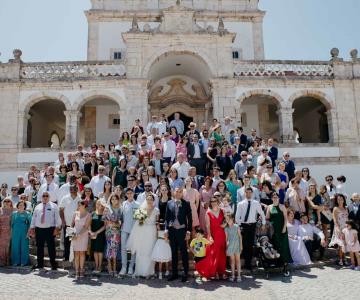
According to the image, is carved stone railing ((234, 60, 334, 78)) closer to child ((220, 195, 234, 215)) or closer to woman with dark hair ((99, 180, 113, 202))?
child ((220, 195, 234, 215))

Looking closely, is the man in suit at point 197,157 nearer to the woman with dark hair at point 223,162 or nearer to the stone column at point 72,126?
the woman with dark hair at point 223,162

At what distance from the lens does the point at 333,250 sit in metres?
9.25

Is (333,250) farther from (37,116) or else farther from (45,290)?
(37,116)

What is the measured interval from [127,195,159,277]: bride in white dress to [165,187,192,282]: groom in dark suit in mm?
361

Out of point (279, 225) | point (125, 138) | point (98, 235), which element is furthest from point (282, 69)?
point (98, 235)

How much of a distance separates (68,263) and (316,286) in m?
5.15

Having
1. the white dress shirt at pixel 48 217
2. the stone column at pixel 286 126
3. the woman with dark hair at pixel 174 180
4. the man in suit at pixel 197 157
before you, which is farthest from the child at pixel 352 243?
the stone column at pixel 286 126

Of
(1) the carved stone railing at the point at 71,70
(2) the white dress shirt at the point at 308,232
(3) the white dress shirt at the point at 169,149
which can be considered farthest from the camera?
(1) the carved stone railing at the point at 71,70

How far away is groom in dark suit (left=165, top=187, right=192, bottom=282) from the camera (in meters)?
7.35

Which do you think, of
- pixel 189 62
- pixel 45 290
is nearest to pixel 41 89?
pixel 189 62

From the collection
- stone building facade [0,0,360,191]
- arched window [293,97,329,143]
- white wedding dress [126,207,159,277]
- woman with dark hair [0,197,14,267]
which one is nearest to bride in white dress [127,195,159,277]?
white wedding dress [126,207,159,277]

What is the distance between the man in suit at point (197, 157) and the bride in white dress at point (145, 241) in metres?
3.28

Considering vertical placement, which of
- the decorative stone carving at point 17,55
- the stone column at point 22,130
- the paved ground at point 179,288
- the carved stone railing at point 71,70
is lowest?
the paved ground at point 179,288

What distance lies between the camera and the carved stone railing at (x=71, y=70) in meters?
17.0
